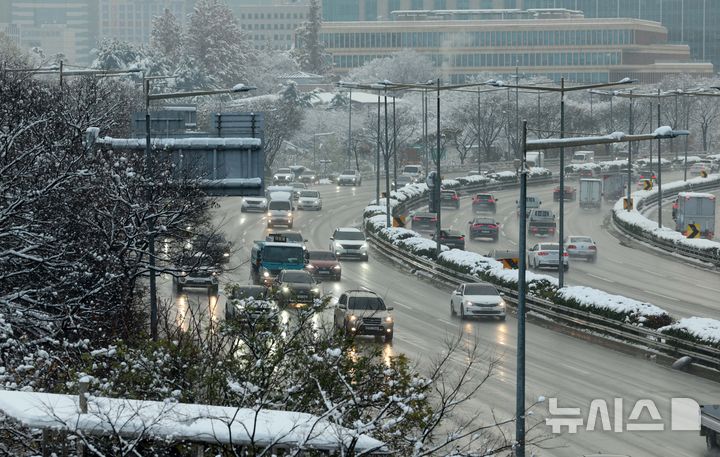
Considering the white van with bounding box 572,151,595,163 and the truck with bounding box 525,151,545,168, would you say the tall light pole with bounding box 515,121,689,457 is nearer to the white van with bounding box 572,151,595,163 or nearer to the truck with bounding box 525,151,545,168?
the truck with bounding box 525,151,545,168

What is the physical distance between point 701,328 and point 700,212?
4368 cm

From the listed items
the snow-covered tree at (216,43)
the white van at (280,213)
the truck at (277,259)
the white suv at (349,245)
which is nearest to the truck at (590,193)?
the white van at (280,213)

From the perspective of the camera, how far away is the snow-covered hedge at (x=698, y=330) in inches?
1550

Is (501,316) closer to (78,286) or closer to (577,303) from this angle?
(577,303)

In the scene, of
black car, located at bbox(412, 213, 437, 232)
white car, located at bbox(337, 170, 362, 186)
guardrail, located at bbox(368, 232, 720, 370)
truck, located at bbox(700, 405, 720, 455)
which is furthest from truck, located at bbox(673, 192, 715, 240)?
truck, located at bbox(700, 405, 720, 455)

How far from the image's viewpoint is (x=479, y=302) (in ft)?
163

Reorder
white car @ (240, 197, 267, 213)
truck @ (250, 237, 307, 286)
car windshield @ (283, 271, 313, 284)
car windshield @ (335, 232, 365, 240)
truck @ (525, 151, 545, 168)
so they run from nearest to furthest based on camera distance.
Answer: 1. car windshield @ (283, 271, 313, 284)
2. truck @ (250, 237, 307, 286)
3. car windshield @ (335, 232, 365, 240)
4. white car @ (240, 197, 267, 213)
5. truck @ (525, 151, 545, 168)

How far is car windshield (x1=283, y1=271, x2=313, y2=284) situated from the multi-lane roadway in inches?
119

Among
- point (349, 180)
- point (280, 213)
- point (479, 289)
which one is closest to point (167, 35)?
point (349, 180)

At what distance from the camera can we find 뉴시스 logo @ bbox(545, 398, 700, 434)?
31.5m

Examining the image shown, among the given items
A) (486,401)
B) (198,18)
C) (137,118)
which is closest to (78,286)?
(486,401)

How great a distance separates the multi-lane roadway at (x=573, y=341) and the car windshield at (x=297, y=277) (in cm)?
302

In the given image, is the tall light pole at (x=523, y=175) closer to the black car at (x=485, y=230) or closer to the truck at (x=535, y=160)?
the black car at (x=485, y=230)

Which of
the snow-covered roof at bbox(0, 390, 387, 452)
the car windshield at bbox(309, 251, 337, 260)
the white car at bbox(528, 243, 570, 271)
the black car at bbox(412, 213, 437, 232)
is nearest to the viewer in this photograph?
the snow-covered roof at bbox(0, 390, 387, 452)
